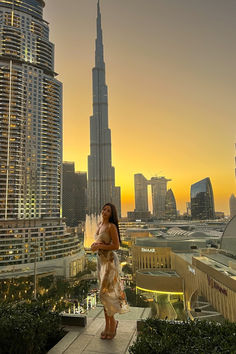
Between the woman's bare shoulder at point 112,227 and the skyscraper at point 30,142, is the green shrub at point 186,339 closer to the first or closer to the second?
the woman's bare shoulder at point 112,227

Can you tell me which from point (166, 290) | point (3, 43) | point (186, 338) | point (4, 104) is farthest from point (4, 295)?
point (3, 43)

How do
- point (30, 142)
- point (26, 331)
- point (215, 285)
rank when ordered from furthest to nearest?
point (30, 142) → point (215, 285) → point (26, 331)

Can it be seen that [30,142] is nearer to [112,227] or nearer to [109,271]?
[112,227]

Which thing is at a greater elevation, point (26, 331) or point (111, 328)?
point (26, 331)

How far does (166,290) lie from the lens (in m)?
38.3

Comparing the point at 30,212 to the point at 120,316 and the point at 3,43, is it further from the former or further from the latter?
the point at 120,316

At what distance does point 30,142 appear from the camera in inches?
2768

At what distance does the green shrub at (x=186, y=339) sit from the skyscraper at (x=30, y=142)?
189ft

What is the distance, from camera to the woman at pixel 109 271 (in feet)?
18.5

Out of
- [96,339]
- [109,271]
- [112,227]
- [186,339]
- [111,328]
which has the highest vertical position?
[112,227]

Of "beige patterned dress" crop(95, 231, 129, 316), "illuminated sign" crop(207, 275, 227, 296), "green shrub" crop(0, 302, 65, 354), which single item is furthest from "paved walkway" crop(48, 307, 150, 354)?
"illuminated sign" crop(207, 275, 227, 296)

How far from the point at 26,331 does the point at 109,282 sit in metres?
2.00

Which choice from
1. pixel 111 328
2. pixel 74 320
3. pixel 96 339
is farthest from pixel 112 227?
pixel 74 320

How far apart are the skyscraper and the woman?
5633 cm
